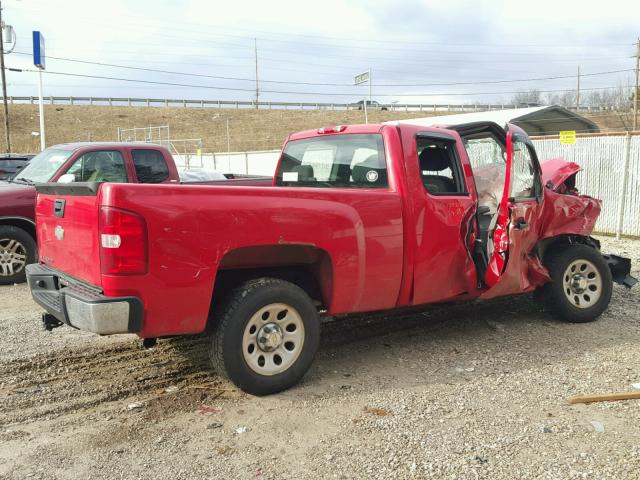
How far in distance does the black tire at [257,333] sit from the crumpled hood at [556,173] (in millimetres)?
3073

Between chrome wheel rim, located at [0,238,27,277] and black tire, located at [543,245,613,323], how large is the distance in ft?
22.4

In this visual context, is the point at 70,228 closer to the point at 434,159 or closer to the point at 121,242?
the point at 121,242

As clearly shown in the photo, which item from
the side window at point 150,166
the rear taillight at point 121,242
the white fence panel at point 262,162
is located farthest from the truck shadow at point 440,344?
the white fence panel at point 262,162

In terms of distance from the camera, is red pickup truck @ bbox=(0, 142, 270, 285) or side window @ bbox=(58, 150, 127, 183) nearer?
red pickup truck @ bbox=(0, 142, 270, 285)

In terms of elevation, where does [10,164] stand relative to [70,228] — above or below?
above

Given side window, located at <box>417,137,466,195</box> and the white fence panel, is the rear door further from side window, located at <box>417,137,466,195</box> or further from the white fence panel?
the white fence panel

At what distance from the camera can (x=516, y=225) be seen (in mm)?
5164

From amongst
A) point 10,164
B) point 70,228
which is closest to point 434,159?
point 70,228

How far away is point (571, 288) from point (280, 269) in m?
3.24

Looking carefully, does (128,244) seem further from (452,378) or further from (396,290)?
(452,378)

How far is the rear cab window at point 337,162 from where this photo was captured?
487 cm

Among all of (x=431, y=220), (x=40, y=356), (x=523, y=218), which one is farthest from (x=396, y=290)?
(x=40, y=356)

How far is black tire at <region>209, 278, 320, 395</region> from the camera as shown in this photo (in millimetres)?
3951

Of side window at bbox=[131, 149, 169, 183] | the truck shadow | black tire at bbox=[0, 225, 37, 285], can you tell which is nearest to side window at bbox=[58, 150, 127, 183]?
side window at bbox=[131, 149, 169, 183]
